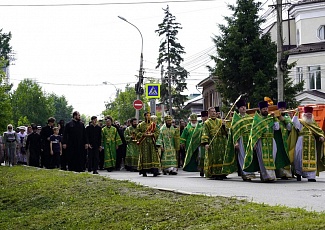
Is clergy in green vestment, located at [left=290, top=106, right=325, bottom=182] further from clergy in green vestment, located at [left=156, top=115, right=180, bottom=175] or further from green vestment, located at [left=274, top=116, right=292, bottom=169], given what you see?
clergy in green vestment, located at [left=156, top=115, right=180, bottom=175]

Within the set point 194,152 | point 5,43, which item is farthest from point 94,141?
point 5,43

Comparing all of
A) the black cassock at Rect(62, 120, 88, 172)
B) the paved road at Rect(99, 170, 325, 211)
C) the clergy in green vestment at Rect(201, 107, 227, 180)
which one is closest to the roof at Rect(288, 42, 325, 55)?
the black cassock at Rect(62, 120, 88, 172)

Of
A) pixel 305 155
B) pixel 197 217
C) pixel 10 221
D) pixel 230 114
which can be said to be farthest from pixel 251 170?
pixel 197 217

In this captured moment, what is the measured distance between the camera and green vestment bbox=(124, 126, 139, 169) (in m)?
28.4

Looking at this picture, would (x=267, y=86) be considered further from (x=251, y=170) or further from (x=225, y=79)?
(x=251, y=170)

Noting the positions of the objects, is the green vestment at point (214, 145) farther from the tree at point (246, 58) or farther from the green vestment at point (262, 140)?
the tree at point (246, 58)

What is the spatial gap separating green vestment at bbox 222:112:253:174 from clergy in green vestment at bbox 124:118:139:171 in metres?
8.93

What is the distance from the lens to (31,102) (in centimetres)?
10275

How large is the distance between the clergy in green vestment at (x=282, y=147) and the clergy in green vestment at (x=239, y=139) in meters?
0.67

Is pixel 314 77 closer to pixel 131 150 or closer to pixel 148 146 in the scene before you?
pixel 131 150

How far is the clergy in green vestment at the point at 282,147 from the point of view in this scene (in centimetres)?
1861

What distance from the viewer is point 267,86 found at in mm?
46344

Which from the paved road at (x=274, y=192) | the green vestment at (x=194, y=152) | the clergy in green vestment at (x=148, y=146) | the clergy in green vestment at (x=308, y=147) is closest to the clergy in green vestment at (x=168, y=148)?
the green vestment at (x=194, y=152)

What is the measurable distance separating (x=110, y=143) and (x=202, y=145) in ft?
25.7
